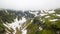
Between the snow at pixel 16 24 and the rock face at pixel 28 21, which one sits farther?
the snow at pixel 16 24

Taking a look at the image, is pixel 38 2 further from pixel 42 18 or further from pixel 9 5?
pixel 9 5

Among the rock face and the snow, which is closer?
the rock face

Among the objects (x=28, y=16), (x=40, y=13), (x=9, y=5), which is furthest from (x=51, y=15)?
(x=9, y=5)

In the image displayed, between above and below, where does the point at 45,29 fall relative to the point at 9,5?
below

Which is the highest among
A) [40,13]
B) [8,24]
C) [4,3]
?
[4,3]

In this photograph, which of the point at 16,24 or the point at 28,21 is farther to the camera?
the point at 16,24

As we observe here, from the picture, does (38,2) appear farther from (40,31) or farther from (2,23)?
(2,23)

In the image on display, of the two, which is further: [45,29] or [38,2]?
[38,2]

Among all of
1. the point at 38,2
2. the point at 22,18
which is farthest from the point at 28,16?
the point at 38,2

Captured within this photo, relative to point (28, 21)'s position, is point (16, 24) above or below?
below
